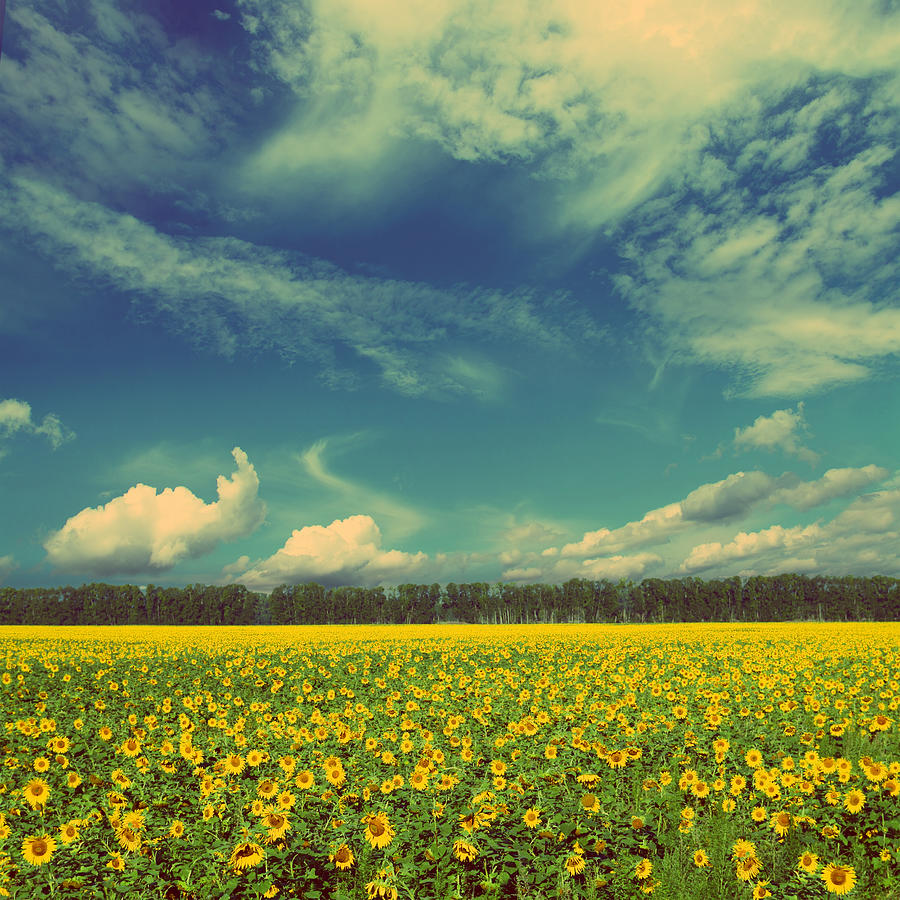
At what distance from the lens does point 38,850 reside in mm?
6336

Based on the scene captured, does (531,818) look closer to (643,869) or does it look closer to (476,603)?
(643,869)

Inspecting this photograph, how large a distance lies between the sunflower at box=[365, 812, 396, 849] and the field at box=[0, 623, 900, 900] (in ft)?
0.05

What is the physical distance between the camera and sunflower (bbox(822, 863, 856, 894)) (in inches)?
239

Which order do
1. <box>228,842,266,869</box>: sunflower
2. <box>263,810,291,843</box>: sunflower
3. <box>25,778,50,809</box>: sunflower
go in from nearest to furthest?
<box>228,842,266,869</box>: sunflower → <box>263,810,291,843</box>: sunflower → <box>25,778,50,809</box>: sunflower

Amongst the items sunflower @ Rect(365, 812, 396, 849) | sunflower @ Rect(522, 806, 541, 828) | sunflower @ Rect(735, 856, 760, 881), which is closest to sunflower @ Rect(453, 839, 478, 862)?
sunflower @ Rect(365, 812, 396, 849)

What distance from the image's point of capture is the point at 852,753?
1169 centimetres

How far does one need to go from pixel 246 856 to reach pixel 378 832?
1327 millimetres

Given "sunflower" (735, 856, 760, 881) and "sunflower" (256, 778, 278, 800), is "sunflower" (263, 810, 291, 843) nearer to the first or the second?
"sunflower" (256, 778, 278, 800)

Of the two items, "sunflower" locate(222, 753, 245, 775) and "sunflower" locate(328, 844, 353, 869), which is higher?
"sunflower" locate(222, 753, 245, 775)

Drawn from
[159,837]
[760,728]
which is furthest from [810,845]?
[159,837]

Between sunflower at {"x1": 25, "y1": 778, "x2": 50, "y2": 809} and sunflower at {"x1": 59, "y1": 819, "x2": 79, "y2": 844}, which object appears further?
sunflower at {"x1": 25, "y1": 778, "x2": 50, "y2": 809}

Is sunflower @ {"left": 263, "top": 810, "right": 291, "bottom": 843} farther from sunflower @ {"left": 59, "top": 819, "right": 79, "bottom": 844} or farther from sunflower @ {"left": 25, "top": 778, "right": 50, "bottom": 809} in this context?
sunflower @ {"left": 25, "top": 778, "right": 50, "bottom": 809}

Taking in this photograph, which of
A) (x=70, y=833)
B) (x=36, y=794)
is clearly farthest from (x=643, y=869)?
(x=36, y=794)

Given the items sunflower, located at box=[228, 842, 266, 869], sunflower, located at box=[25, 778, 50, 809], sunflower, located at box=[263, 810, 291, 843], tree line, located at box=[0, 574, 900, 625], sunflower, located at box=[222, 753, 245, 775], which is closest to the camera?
sunflower, located at box=[228, 842, 266, 869]
